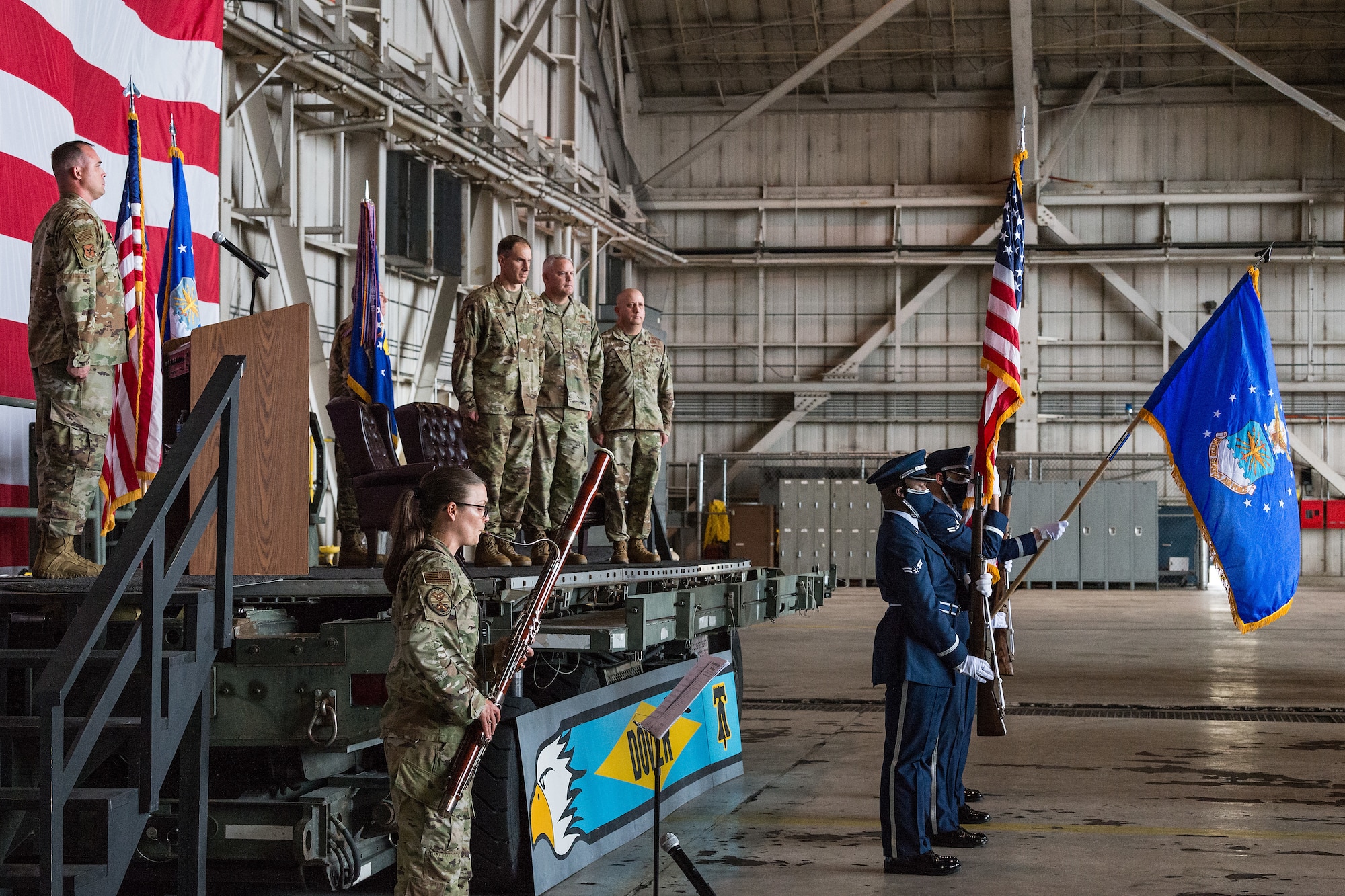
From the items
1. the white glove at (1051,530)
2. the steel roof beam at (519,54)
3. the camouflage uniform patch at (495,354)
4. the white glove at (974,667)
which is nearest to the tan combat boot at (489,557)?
the camouflage uniform patch at (495,354)

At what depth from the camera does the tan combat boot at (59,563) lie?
4867 millimetres

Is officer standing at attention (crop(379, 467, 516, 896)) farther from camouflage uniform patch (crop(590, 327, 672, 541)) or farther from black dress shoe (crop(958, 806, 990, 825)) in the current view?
camouflage uniform patch (crop(590, 327, 672, 541))

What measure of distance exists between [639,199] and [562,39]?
4583mm

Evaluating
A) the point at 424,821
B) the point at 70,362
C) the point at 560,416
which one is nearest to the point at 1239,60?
the point at 560,416

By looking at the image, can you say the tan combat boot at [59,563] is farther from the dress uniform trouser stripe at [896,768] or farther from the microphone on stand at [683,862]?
the dress uniform trouser stripe at [896,768]

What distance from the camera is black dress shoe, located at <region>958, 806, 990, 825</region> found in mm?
6367

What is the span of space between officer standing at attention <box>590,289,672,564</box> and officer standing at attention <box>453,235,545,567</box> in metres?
1.01

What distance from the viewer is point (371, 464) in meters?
7.45

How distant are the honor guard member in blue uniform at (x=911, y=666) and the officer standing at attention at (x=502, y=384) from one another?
2137 millimetres

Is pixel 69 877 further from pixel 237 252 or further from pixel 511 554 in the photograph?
pixel 511 554

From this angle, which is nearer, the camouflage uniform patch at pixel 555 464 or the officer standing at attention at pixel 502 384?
the officer standing at attention at pixel 502 384

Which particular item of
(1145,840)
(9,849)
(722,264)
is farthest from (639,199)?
(9,849)

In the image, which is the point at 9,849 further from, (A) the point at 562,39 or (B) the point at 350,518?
(A) the point at 562,39

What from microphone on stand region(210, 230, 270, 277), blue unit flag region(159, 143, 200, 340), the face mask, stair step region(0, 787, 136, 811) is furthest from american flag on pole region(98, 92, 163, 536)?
the face mask
